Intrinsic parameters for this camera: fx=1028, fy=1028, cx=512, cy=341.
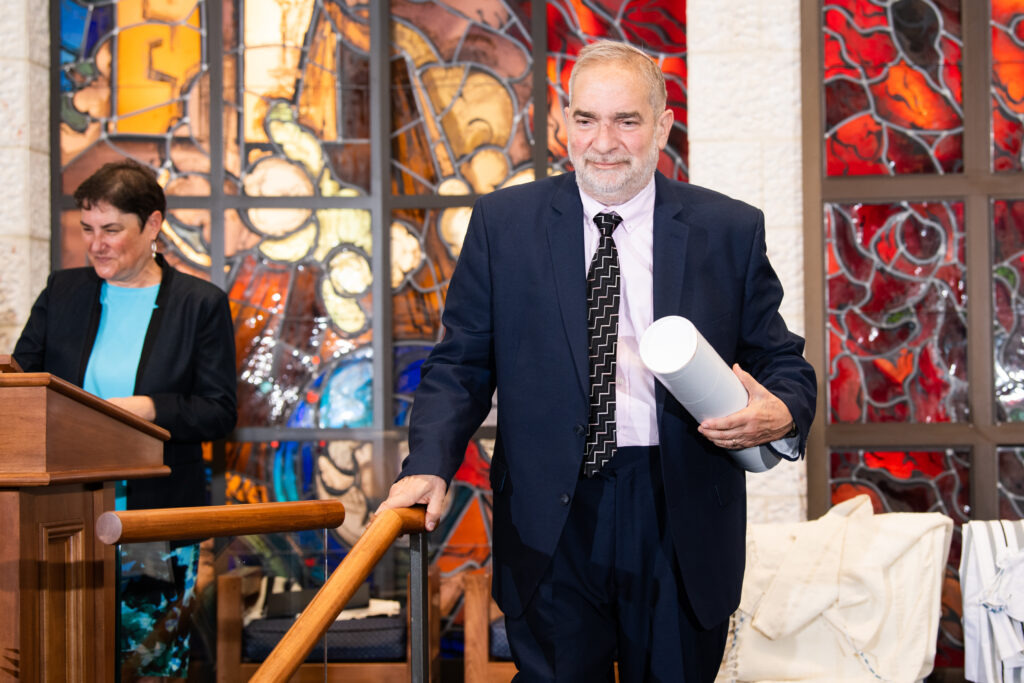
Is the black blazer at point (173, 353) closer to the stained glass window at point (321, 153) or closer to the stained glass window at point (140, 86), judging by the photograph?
the stained glass window at point (321, 153)

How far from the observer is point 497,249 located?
1.86m

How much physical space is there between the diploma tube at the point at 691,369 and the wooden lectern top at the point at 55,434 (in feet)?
A: 3.69

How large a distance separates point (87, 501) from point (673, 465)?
1.16 m

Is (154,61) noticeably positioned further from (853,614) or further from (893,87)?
(853,614)

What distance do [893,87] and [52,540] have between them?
137 inches

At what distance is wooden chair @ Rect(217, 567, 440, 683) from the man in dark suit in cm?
30

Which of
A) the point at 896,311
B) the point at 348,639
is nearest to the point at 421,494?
the point at 348,639

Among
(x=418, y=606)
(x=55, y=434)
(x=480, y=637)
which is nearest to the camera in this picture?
(x=418, y=606)

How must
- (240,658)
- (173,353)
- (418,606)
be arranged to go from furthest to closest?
1. (173,353)
2. (240,658)
3. (418,606)

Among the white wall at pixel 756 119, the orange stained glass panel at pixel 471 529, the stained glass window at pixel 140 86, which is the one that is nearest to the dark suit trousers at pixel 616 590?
the white wall at pixel 756 119

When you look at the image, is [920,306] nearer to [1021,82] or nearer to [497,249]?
[1021,82]

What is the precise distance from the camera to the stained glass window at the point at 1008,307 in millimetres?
3947

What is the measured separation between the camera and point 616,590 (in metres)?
1.73

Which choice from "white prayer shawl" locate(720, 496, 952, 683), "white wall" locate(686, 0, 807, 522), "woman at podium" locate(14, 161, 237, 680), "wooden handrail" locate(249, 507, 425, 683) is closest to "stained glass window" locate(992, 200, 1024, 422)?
"white wall" locate(686, 0, 807, 522)
